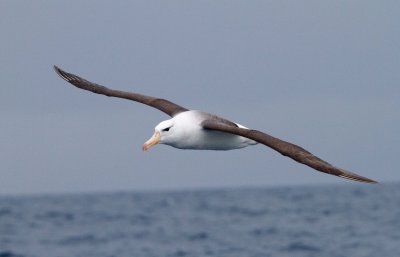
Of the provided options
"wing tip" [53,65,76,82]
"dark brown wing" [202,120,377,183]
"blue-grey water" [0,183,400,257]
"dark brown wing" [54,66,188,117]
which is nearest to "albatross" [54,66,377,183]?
"dark brown wing" [202,120,377,183]

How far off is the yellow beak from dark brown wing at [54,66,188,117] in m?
1.71

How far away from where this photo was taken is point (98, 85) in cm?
1966

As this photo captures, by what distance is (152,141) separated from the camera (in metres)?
16.2

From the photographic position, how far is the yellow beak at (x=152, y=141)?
1606 cm

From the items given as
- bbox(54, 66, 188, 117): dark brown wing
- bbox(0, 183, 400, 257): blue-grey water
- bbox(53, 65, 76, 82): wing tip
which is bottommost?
bbox(0, 183, 400, 257): blue-grey water

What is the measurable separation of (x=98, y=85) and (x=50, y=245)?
58.6 feet

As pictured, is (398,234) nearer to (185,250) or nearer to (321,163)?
(185,250)

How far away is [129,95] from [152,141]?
9.09ft

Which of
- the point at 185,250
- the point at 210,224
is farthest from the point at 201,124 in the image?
the point at 210,224

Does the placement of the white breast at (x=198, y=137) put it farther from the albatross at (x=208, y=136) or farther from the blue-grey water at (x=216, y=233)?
the blue-grey water at (x=216, y=233)

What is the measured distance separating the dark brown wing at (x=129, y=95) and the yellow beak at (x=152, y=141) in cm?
171

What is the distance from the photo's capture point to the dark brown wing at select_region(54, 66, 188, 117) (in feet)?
60.0

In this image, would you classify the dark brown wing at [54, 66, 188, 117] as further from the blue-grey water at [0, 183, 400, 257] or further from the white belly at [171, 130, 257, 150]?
the blue-grey water at [0, 183, 400, 257]

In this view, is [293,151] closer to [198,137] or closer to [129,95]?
[198,137]
